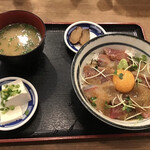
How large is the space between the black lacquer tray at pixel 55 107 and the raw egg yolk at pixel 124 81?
307 mm

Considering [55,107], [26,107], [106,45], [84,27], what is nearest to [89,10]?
[84,27]

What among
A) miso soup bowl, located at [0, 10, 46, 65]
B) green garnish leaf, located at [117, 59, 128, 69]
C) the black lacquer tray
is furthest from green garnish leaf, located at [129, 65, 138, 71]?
miso soup bowl, located at [0, 10, 46, 65]

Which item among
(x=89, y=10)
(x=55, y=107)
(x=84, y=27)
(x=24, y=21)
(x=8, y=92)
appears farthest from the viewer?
(x=89, y=10)

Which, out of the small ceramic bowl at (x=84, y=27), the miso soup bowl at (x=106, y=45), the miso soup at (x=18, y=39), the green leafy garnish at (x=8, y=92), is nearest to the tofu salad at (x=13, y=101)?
the green leafy garnish at (x=8, y=92)

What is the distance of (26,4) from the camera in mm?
2242

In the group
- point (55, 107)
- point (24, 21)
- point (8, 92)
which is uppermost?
point (24, 21)

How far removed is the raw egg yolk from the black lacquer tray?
31 cm

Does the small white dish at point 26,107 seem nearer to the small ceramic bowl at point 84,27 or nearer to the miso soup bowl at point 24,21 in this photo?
the miso soup bowl at point 24,21

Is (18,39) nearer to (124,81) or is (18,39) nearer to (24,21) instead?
(24,21)

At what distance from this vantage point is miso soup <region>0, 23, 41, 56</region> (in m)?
1.52

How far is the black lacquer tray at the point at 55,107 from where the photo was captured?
1362 mm

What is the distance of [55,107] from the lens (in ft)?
4.90

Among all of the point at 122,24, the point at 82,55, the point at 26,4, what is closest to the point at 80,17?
the point at 122,24

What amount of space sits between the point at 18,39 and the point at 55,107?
67 cm
